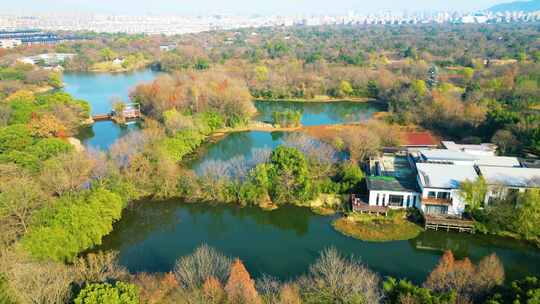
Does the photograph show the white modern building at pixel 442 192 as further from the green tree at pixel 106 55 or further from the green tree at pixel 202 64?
the green tree at pixel 106 55

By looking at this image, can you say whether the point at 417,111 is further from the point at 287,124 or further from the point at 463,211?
the point at 463,211

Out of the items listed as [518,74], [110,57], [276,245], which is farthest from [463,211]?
[110,57]

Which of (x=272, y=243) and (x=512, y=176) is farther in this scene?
(x=512, y=176)

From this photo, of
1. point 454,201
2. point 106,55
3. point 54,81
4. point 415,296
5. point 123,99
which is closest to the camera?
point 415,296

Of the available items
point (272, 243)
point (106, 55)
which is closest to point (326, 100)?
point (272, 243)

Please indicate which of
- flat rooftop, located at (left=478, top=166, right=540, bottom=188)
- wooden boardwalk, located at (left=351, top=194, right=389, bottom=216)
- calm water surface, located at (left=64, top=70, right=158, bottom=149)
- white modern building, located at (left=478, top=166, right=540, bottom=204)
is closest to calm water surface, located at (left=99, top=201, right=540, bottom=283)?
wooden boardwalk, located at (left=351, top=194, right=389, bottom=216)

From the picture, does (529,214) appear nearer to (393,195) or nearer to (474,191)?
(474,191)

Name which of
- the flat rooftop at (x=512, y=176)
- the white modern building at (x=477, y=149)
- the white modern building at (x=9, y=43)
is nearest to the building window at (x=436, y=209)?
the flat rooftop at (x=512, y=176)
